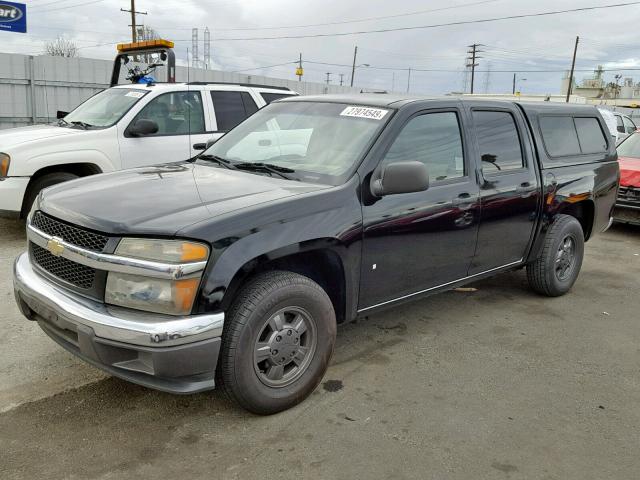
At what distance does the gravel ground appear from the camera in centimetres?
273

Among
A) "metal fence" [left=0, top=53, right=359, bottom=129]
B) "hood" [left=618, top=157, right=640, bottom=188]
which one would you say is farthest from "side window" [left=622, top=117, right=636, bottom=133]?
"metal fence" [left=0, top=53, right=359, bottom=129]

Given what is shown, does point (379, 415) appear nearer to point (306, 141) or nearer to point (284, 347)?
point (284, 347)

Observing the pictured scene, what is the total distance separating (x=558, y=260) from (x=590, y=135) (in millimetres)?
1373

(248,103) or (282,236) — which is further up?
(248,103)

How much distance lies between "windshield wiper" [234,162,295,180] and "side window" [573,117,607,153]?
3.29 meters

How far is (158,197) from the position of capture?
10.2ft

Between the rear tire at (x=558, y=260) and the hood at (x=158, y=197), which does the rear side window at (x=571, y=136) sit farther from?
the hood at (x=158, y=197)

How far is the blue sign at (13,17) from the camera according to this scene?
47.8 ft

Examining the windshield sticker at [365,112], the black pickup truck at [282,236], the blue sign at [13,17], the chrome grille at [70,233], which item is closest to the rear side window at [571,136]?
the black pickup truck at [282,236]

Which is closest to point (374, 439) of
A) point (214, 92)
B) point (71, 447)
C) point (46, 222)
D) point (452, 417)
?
point (452, 417)

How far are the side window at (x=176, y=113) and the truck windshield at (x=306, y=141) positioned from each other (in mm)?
2930

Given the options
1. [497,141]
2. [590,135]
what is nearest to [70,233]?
[497,141]

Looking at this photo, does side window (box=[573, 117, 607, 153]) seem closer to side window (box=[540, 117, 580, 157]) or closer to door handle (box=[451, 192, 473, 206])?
side window (box=[540, 117, 580, 157])

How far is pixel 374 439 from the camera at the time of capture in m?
2.96
